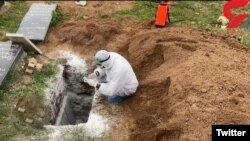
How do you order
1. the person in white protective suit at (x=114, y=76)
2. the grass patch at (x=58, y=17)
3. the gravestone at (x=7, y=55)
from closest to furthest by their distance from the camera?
the person in white protective suit at (x=114, y=76), the gravestone at (x=7, y=55), the grass patch at (x=58, y=17)

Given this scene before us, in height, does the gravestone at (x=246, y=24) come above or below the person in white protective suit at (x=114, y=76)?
below

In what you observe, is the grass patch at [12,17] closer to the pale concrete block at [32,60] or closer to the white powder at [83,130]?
the pale concrete block at [32,60]

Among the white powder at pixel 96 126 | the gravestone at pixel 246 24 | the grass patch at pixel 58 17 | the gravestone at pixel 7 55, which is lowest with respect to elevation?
the white powder at pixel 96 126

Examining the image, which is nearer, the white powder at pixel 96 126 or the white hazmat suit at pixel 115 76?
the white powder at pixel 96 126

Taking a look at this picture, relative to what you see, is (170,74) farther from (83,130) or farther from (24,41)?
(24,41)

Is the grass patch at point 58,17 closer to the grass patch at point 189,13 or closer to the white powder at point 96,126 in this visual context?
the grass patch at point 189,13

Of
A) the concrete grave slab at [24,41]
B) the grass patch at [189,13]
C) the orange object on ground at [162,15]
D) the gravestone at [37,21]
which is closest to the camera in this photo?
the concrete grave slab at [24,41]

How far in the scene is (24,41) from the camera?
9.60 metres

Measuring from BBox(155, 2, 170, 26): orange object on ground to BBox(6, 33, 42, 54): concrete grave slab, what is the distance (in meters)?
3.07

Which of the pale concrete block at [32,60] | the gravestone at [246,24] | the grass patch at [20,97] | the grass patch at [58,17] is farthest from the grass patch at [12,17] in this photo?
the gravestone at [246,24]

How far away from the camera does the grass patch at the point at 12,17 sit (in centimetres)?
1076

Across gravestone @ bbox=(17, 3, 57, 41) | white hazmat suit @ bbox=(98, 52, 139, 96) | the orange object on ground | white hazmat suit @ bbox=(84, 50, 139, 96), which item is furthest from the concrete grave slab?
the orange object on ground

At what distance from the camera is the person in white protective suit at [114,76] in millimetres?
7961

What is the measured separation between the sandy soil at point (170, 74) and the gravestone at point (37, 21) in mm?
256
